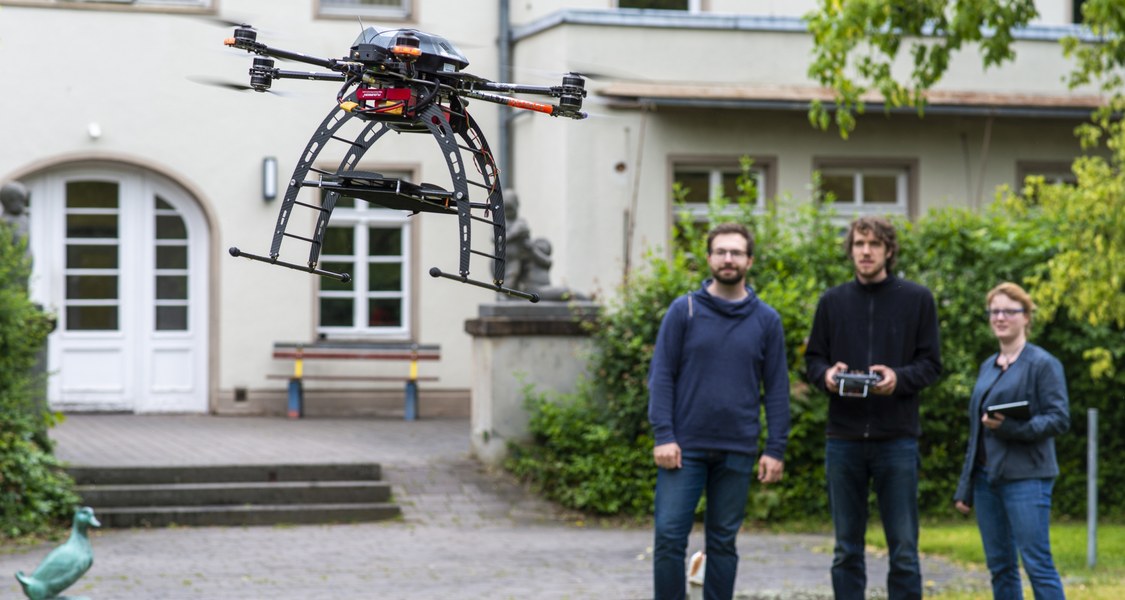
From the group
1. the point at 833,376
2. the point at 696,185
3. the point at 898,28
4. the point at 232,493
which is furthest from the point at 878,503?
the point at 696,185

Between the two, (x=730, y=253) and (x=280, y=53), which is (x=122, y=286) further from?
(x=280, y=53)

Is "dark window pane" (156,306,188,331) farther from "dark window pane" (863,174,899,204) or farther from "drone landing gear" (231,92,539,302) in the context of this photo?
"drone landing gear" (231,92,539,302)

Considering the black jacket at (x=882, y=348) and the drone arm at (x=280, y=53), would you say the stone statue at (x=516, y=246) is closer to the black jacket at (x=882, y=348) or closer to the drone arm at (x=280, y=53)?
the black jacket at (x=882, y=348)

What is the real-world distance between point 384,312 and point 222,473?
21.1 ft

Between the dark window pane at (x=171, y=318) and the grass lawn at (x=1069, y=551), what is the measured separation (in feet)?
31.7

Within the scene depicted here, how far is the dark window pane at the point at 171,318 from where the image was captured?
18109 mm

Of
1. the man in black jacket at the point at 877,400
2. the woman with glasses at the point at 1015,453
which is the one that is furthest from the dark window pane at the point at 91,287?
the woman with glasses at the point at 1015,453

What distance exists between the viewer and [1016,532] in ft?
22.6

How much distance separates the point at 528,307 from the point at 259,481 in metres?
2.74

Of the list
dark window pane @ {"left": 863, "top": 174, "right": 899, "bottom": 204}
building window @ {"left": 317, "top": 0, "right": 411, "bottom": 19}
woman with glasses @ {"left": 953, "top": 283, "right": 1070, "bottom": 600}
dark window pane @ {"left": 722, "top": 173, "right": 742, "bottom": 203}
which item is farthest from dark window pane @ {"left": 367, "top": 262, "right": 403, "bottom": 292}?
woman with glasses @ {"left": 953, "top": 283, "right": 1070, "bottom": 600}

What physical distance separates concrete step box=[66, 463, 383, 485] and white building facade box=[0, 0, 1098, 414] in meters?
5.02

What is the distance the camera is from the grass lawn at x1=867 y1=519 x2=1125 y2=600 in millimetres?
8586

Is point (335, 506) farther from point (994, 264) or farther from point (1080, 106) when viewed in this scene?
point (1080, 106)

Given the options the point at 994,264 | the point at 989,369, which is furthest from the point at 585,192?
the point at 989,369
